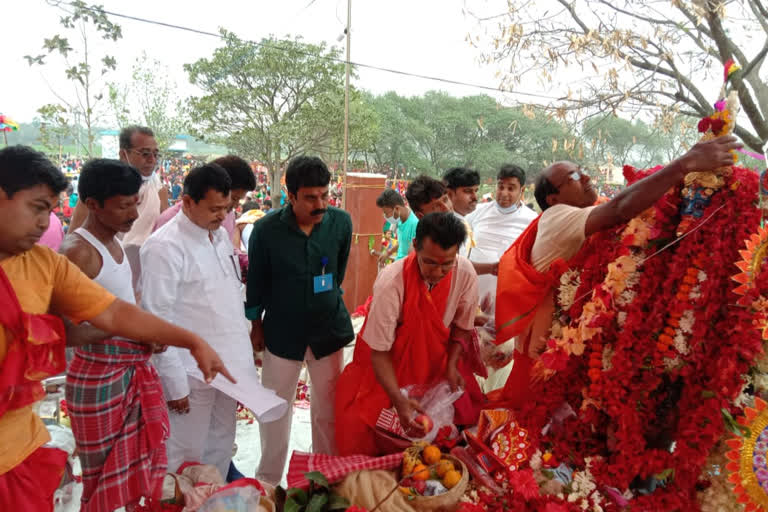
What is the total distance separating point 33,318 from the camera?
149cm

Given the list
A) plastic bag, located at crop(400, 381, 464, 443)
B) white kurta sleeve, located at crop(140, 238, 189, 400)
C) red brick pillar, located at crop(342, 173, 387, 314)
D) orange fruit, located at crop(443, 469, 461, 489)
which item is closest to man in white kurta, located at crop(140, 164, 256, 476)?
white kurta sleeve, located at crop(140, 238, 189, 400)

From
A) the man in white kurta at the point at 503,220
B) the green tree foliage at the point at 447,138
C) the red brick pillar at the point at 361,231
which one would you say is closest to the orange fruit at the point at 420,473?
the man in white kurta at the point at 503,220

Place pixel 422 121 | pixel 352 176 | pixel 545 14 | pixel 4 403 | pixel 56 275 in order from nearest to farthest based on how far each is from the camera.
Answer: pixel 4 403 → pixel 56 275 → pixel 545 14 → pixel 352 176 → pixel 422 121

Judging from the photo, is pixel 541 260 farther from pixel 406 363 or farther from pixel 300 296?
pixel 300 296

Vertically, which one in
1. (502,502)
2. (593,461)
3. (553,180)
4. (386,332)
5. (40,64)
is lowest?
(502,502)

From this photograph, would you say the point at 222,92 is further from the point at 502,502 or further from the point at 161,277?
the point at 502,502

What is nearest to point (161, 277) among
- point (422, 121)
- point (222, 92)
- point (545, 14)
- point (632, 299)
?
point (632, 299)

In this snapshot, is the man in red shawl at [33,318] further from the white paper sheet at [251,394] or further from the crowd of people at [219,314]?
the white paper sheet at [251,394]

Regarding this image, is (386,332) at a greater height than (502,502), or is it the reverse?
(386,332)

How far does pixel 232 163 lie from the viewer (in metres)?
3.04

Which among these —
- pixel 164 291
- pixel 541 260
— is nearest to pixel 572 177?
pixel 541 260

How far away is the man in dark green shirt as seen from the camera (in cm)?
271

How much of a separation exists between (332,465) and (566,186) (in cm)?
171

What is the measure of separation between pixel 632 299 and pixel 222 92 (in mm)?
12975
